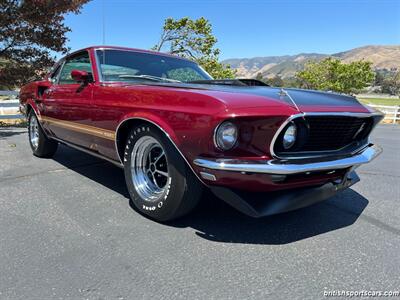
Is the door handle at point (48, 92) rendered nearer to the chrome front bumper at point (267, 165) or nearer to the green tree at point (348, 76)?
the chrome front bumper at point (267, 165)

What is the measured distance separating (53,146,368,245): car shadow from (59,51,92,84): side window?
4.67ft

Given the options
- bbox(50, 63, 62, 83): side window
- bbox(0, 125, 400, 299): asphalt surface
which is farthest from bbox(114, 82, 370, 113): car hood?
bbox(50, 63, 62, 83): side window

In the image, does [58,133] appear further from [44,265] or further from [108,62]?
[44,265]

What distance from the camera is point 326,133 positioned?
9.02ft

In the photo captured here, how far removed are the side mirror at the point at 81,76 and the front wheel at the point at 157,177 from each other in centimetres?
100

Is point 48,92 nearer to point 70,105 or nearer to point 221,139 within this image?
point 70,105

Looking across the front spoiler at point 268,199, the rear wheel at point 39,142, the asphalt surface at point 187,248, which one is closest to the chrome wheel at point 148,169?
the asphalt surface at point 187,248

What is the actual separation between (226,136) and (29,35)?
10.4 metres

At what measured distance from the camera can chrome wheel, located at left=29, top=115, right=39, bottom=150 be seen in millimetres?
5523

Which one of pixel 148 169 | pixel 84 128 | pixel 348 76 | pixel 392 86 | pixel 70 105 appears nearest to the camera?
pixel 148 169

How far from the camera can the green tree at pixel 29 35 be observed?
1005 centimetres

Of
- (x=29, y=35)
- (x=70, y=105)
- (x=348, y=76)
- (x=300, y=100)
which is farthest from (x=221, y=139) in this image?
(x=348, y=76)

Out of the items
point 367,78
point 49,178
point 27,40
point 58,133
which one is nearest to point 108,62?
point 58,133

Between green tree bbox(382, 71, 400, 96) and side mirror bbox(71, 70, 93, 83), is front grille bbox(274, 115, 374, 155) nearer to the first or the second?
side mirror bbox(71, 70, 93, 83)
